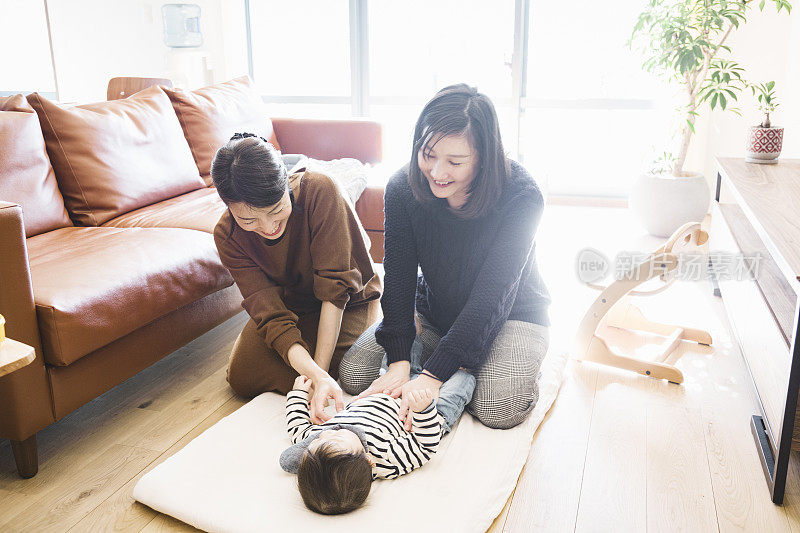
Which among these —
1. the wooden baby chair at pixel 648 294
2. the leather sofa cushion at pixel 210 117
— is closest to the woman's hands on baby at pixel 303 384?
the wooden baby chair at pixel 648 294

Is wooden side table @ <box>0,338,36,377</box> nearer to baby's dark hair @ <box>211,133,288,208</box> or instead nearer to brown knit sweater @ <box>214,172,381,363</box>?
baby's dark hair @ <box>211,133,288,208</box>

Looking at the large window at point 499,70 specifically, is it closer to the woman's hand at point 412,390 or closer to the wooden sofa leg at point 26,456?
the woman's hand at point 412,390

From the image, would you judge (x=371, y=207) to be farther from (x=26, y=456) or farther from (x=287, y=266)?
(x=26, y=456)

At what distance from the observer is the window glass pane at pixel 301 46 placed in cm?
490

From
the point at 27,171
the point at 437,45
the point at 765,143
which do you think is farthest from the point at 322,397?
the point at 437,45

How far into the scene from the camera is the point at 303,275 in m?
1.80

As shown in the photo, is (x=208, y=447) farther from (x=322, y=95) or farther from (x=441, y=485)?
(x=322, y=95)

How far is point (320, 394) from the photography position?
4.98ft

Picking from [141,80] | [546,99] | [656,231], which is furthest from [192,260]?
[546,99]

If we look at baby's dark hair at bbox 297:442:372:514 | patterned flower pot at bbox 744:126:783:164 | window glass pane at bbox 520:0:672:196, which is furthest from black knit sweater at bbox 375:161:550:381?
window glass pane at bbox 520:0:672:196

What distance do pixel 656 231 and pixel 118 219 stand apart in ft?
8.83

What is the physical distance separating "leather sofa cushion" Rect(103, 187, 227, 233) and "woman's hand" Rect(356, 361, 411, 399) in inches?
34.2

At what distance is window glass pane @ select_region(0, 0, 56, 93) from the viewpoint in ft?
12.4

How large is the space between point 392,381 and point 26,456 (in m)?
0.87
